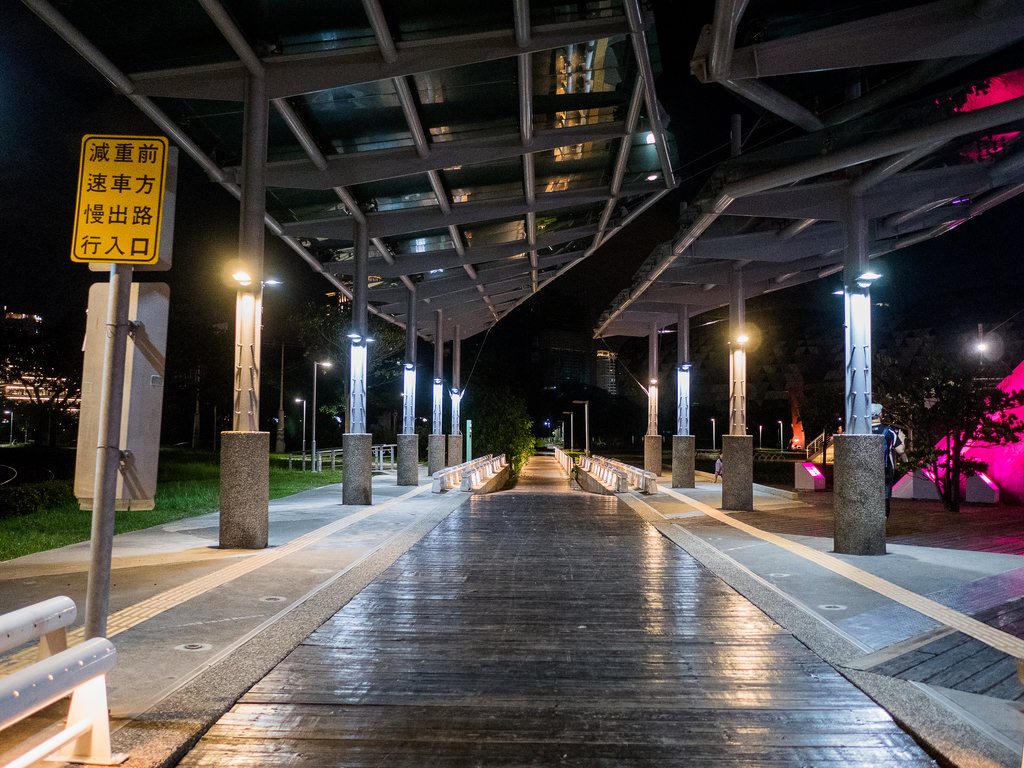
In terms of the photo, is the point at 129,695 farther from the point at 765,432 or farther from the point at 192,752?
the point at 765,432

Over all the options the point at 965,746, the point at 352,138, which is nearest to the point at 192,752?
the point at 965,746

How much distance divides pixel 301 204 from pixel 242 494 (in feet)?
24.0

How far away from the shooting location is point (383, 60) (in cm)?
973

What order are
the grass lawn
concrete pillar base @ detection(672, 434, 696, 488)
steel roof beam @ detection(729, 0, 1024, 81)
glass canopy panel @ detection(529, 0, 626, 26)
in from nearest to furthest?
steel roof beam @ detection(729, 0, 1024, 81) < glass canopy panel @ detection(529, 0, 626, 26) < the grass lawn < concrete pillar base @ detection(672, 434, 696, 488)

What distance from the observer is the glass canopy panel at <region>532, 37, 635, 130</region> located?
10805 millimetres

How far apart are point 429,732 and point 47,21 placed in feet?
29.6

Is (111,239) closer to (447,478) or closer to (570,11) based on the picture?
(570,11)

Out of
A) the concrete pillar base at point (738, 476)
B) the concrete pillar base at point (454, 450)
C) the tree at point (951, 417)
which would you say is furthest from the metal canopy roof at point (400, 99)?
the concrete pillar base at point (454, 450)

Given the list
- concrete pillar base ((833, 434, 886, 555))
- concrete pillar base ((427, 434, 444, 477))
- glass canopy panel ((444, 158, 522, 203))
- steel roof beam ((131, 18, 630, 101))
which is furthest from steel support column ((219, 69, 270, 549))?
concrete pillar base ((427, 434, 444, 477))

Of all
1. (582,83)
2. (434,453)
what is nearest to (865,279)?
(582,83)

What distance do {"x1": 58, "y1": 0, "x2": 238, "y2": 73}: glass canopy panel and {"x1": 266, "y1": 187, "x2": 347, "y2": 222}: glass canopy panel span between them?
163 inches

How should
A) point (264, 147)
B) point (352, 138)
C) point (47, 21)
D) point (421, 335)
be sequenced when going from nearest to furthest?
point (47, 21)
point (264, 147)
point (352, 138)
point (421, 335)

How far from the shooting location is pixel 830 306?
104500mm

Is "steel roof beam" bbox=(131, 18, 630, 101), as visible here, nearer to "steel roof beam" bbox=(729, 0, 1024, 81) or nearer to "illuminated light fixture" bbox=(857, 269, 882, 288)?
"steel roof beam" bbox=(729, 0, 1024, 81)
